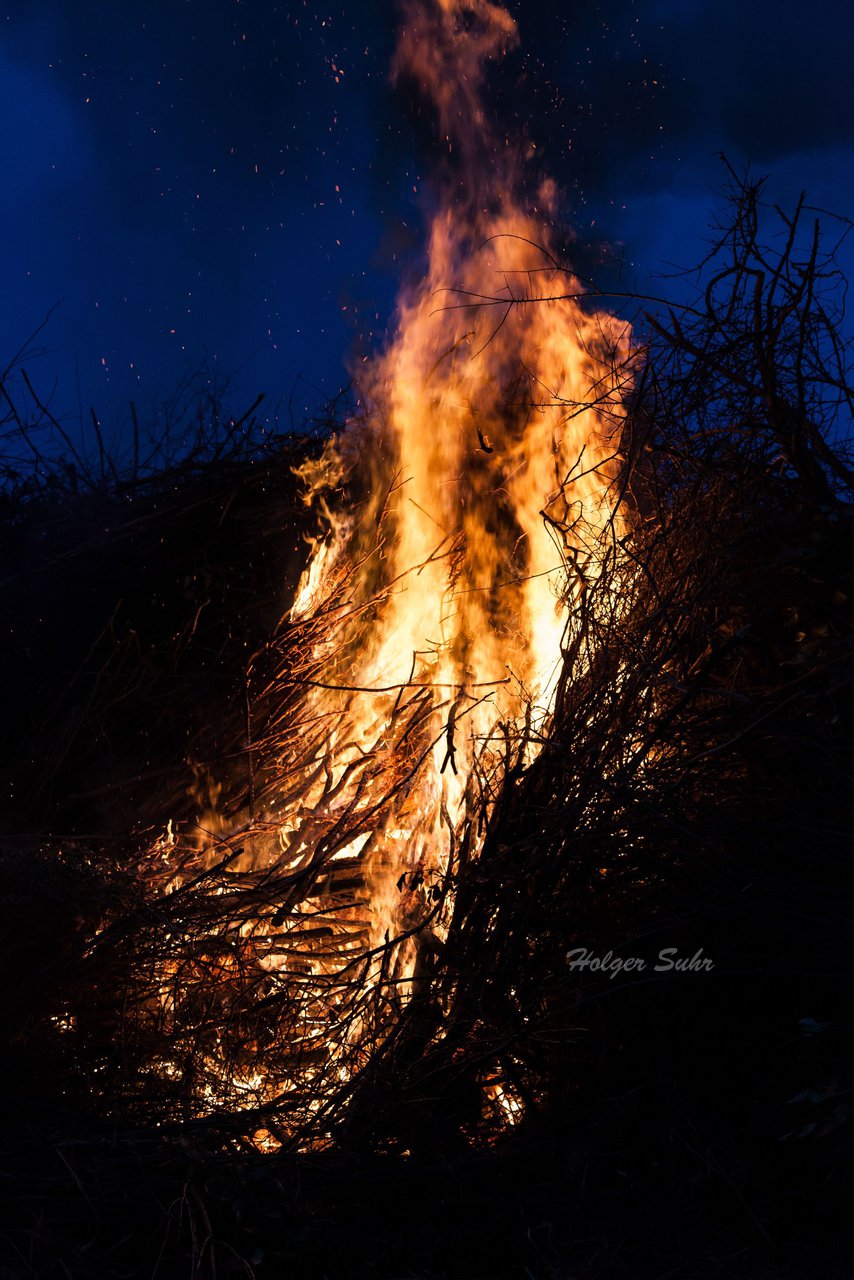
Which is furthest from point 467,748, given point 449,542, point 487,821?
point 449,542

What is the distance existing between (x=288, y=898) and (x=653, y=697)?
1541 millimetres

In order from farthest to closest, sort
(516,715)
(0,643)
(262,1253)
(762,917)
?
(0,643)
(516,715)
(762,917)
(262,1253)

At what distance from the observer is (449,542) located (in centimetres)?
400

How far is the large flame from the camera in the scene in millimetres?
3357

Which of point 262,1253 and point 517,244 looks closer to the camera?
point 262,1253

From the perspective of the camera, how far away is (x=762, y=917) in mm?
2303

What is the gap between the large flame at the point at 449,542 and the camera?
3357mm

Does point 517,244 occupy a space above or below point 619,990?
above

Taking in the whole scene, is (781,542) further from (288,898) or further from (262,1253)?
(262,1253)

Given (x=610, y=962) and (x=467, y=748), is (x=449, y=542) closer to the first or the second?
(x=467, y=748)

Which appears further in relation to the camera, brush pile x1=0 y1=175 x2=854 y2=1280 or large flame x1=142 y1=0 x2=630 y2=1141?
large flame x1=142 y1=0 x2=630 y2=1141

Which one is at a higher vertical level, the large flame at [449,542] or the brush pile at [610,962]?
the large flame at [449,542]

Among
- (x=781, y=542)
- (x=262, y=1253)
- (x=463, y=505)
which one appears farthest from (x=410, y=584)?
(x=262, y=1253)

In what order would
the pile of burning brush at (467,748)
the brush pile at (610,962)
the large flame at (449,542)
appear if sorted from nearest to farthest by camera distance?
the brush pile at (610,962) → the pile of burning brush at (467,748) → the large flame at (449,542)
